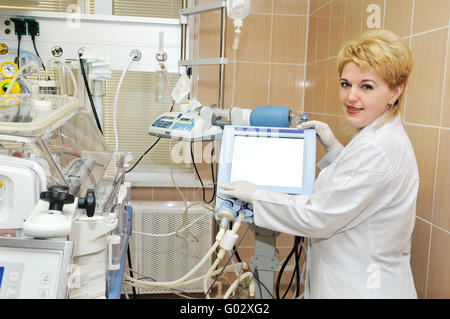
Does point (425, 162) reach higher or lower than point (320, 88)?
lower

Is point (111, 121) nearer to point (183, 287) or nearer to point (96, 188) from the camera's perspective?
point (183, 287)

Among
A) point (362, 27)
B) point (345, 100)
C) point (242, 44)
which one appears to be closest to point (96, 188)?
point (345, 100)

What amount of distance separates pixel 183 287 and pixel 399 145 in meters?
1.76

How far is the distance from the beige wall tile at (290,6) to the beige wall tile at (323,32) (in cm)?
18

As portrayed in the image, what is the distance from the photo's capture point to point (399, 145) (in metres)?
1.16

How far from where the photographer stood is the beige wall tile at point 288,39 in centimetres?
262

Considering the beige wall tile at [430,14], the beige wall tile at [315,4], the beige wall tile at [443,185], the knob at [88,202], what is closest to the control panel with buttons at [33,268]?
the knob at [88,202]

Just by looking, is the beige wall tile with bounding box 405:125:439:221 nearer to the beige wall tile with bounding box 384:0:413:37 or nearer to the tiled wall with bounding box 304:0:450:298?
the tiled wall with bounding box 304:0:450:298

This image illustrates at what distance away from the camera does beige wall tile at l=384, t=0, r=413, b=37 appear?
152cm

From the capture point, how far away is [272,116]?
5.25ft

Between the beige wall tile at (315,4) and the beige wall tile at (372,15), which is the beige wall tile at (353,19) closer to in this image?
the beige wall tile at (372,15)

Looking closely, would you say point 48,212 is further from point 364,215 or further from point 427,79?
point 427,79

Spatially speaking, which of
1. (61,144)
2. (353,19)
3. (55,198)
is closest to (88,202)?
(55,198)

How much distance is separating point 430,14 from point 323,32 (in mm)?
1037
